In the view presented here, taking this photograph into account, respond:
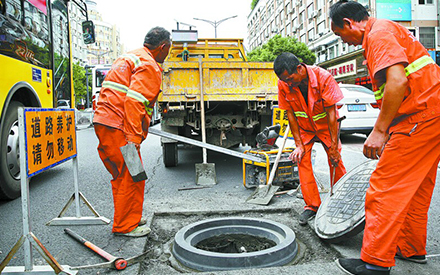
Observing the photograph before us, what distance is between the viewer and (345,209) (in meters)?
2.83

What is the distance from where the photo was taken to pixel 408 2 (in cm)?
2358

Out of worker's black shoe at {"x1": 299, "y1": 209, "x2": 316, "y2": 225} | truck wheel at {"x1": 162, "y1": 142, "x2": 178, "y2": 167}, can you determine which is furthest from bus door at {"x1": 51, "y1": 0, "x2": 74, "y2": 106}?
worker's black shoe at {"x1": 299, "y1": 209, "x2": 316, "y2": 225}

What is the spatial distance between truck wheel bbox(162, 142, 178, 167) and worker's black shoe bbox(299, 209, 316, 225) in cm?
341

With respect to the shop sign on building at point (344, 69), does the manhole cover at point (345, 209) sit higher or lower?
lower

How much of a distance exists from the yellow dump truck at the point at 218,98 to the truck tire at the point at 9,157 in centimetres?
204

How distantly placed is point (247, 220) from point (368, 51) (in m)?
1.87

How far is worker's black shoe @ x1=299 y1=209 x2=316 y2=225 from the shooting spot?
133 inches

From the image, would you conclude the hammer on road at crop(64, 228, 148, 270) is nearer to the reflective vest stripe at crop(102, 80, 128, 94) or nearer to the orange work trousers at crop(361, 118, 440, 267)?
the reflective vest stripe at crop(102, 80, 128, 94)

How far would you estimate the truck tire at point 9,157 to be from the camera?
169 inches

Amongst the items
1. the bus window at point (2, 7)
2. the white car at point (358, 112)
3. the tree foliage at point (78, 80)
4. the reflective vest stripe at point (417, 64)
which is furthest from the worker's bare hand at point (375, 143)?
the tree foliage at point (78, 80)

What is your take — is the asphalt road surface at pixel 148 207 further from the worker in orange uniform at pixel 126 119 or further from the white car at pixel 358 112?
the white car at pixel 358 112

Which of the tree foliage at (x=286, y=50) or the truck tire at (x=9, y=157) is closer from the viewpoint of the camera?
the truck tire at (x=9, y=157)

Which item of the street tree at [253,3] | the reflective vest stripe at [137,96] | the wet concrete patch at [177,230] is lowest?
the wet concrete patch at [177,230]

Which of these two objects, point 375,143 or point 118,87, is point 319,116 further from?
point 118,87
